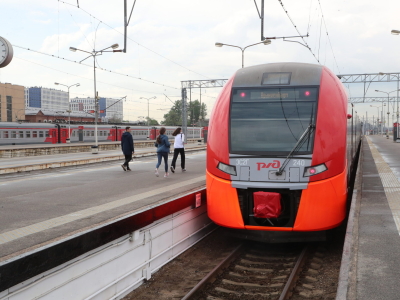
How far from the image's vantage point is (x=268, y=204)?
7.16m

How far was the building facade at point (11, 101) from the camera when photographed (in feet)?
298

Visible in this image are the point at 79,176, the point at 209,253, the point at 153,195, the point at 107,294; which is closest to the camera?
the point at 107,294

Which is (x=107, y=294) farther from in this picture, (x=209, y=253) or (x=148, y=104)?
(x=148, y=104)

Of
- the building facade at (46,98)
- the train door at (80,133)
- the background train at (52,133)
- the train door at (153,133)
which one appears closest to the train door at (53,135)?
the background train at (52,133)

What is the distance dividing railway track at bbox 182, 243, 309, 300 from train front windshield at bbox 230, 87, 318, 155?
1946 mm

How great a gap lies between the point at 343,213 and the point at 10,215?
19.6 feet

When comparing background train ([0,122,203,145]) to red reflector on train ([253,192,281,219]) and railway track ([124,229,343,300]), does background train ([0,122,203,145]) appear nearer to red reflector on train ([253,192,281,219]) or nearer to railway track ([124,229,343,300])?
railway track ([124,229,343,300])

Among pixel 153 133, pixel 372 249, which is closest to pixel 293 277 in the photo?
pixel 372 249

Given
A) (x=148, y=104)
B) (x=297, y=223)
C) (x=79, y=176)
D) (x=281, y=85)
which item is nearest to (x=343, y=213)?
(x=297, y=223)

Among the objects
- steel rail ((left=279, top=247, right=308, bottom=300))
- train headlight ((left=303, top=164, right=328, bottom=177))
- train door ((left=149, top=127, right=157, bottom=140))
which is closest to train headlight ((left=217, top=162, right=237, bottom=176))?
train headlight ((left=303, top=164, right=328, bottom=177))

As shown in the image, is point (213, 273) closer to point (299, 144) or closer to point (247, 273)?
point (247, 273)

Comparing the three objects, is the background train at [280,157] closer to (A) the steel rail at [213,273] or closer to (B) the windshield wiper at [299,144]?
(B) the windshield wiper at [299,144]

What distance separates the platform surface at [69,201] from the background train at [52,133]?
2988 centimetres

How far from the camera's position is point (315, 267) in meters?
7.54
